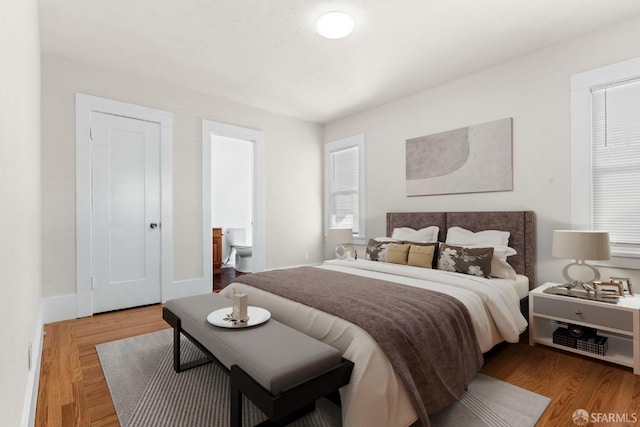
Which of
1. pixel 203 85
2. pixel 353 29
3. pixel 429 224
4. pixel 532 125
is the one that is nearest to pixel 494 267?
pixel 429 224

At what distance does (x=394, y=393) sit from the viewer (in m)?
1.47

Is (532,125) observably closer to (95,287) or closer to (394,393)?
(394,393)

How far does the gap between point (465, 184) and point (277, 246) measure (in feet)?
9.59

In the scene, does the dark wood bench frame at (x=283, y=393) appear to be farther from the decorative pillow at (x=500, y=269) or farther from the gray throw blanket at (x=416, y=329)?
the decorative pillow at (x=500, y=269)

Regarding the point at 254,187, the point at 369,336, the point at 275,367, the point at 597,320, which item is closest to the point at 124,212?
the point at 254,187

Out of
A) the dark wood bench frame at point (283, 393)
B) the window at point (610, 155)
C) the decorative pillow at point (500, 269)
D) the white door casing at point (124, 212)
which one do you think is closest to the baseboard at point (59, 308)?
the white door casing at point (124, 212)

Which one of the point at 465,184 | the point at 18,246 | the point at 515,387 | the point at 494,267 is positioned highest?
the point at 465,184

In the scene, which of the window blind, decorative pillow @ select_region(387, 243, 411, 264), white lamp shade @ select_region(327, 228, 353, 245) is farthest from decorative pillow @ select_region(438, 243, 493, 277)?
the window blind

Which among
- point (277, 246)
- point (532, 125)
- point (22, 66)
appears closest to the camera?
point (22, 66)

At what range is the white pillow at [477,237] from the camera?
3131 millimetres

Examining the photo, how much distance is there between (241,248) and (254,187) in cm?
170

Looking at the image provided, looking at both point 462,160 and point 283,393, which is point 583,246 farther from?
point 283,393

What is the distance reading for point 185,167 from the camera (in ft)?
13.7

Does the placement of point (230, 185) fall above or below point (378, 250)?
above
